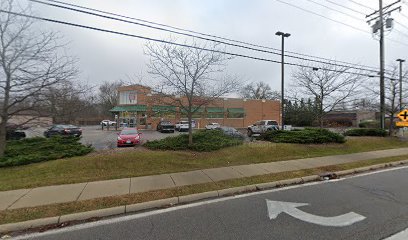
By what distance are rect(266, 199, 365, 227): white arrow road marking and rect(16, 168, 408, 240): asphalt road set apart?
0.17 ft

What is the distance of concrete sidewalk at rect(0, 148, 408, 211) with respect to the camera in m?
5.60

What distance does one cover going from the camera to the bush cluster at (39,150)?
8.83m

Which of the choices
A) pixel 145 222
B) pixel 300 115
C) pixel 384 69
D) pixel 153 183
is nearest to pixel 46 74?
pixel 153 183

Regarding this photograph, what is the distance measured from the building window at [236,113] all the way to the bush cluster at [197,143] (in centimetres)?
3156

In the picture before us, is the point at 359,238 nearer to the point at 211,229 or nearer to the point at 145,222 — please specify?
Answer: the point at 211,229

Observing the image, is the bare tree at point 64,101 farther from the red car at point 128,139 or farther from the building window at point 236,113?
the building window at point 236,113

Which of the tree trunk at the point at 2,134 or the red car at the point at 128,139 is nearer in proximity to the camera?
the tree trunk at the point at 2,134

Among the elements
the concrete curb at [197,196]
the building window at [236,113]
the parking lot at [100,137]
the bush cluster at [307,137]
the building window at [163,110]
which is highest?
the building window at [236,113]

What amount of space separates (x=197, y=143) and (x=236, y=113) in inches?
1346

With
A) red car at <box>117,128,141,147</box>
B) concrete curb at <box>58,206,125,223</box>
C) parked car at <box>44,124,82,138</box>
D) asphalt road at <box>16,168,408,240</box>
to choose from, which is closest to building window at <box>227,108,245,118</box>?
parked car at <box>44,124,82,138</box>

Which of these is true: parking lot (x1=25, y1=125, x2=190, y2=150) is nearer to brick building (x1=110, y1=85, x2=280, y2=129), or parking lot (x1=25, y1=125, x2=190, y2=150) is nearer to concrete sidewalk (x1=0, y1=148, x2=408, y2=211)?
concrete sidewalk (x1=0, y1=148, x2=408, y2=211)

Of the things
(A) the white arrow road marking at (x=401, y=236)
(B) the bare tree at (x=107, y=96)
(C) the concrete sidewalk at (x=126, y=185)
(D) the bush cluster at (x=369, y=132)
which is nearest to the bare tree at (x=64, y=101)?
(C) the concrete sidewalk at (x=126, y=185)

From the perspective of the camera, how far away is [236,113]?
148 feet

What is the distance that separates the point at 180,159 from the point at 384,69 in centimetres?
1740
